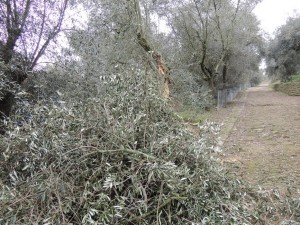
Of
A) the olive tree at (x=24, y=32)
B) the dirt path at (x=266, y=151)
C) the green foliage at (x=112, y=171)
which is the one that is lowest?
the dirt path at (x=266, y=151)

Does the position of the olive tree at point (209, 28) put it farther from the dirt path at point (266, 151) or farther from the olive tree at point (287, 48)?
the olive tree at point (287, 48)

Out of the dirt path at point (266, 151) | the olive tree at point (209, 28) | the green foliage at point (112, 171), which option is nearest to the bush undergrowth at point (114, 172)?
the green foliage at point (112, 171)

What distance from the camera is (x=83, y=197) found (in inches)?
90.2

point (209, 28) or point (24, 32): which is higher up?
point (209, 28)

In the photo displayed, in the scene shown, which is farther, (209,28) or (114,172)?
(209,28)

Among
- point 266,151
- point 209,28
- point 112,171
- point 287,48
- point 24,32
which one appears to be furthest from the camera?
point 287,48

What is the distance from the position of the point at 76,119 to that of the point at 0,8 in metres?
3.43

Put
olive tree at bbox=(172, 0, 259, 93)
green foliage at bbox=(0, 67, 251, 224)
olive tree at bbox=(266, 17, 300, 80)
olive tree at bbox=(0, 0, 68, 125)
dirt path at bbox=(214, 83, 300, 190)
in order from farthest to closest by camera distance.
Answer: olive tree at bbox=(266, 17, 300, 80), olive tree at bbox=(172, 0, 259, 93), olive tree at bbox=(0, 0, 68, 125), dirt path at bbox=(214, 83, 300, 190), green foliage at bbox=(0, 67, 251, 224)

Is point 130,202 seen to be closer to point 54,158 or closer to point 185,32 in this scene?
point 54,158

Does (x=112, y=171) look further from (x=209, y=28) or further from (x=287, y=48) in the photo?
(x=287, y=48)

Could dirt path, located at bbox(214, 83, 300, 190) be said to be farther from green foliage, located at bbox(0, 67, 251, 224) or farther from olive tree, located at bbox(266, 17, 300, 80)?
olive tree, located at bbox(266, 17, 300, 80)

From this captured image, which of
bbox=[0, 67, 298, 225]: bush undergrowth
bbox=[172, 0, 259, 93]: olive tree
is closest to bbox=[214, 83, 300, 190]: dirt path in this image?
bbox=[0, 67, 298, 225]: bush undergrowth

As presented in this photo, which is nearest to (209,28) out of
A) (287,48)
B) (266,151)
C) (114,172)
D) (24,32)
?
(266,151)

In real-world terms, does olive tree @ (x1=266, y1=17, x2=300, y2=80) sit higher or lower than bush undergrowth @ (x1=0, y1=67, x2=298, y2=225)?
higher
